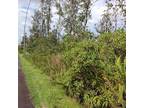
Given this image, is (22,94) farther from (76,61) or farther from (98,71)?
(98,71)

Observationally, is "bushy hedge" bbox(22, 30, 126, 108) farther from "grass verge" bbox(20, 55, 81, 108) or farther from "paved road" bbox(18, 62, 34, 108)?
"paved road" bbox(18, 62, 34, 108)

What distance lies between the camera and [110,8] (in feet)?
13.3

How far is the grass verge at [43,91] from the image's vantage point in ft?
13.3

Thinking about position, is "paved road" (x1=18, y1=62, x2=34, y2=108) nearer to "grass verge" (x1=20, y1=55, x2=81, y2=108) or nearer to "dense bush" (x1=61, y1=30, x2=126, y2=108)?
"grass verge" (x1=20, y1=55, x2=81, y2=108)

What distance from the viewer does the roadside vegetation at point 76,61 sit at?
4000 millimetres

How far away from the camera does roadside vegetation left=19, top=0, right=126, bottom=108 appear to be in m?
4.00

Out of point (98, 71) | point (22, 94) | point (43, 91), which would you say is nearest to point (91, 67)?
point (98, 71)

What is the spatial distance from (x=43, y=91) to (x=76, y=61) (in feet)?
1.03

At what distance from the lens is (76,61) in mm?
4051

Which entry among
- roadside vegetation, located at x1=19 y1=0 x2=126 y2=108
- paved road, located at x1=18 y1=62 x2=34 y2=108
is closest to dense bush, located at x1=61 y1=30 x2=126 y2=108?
roadside vegetation, located at x1=19 y1=0 x2=126 y2=108

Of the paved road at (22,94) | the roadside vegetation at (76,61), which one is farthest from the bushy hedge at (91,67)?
the paved road at (22,94)

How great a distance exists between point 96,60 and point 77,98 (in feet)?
0.96

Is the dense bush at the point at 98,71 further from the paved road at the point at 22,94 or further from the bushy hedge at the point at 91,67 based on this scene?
the paved road at the point at 22,94
